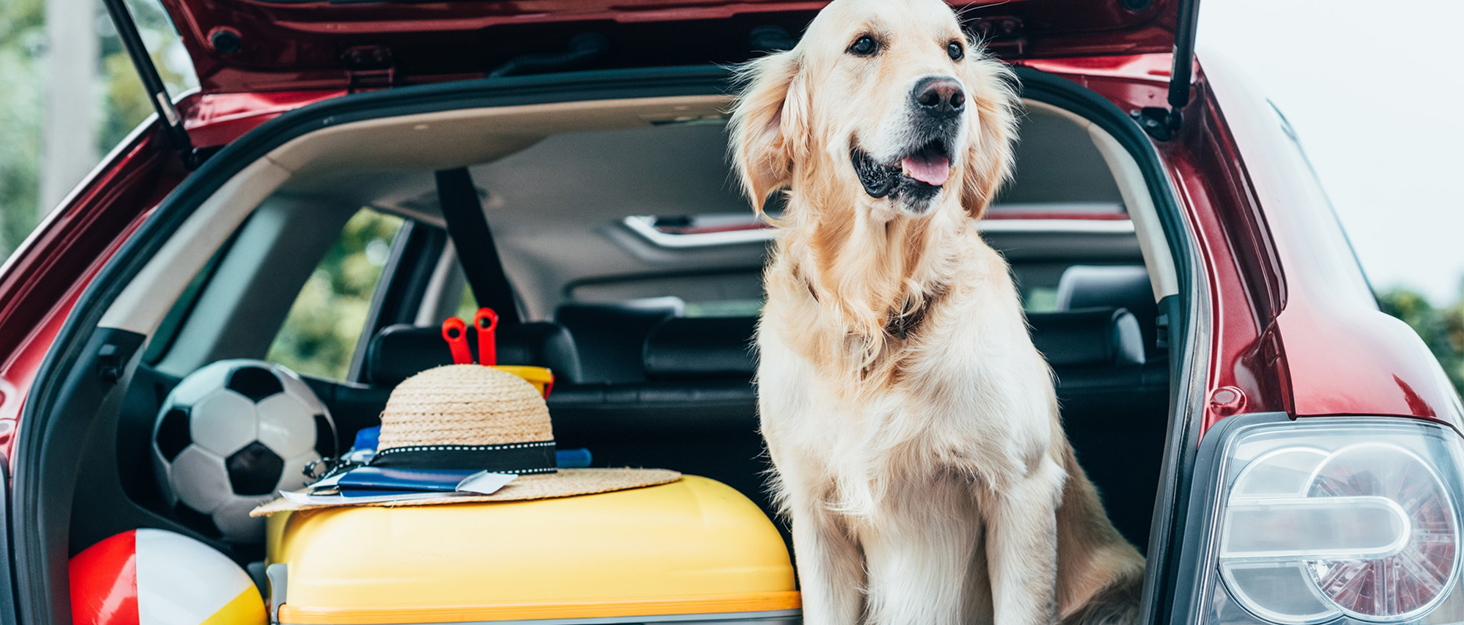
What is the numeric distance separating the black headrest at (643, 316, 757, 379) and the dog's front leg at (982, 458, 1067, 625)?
2.63 ft

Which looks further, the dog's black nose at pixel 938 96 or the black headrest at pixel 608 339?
the black headrest at pixel 608 339

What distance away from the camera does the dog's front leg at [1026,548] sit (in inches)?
58.1

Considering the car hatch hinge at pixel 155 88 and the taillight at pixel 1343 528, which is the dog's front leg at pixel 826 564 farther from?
the car hatch hinge at pixel 155 88

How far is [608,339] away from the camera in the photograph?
118 inches

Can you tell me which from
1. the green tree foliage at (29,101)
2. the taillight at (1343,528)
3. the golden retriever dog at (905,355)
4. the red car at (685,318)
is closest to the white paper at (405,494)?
the red car at (685,318)

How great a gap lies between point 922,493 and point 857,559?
216 millimetres

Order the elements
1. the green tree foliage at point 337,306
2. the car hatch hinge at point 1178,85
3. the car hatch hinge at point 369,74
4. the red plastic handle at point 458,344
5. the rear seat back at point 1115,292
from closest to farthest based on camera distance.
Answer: the car hatch hinge at point 1178,85 → the car hatch hinge at point 369,74 → the red plastic handle at point 458,344 → the rear seat back at point 1115,292 → the green tree foliage at point 337,306

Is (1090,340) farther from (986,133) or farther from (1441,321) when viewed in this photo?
(1441,321)

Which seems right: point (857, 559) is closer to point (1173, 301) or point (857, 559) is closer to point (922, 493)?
point (922, 493)

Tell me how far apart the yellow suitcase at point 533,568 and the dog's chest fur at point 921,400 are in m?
0.18

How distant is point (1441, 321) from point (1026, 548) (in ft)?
39.9

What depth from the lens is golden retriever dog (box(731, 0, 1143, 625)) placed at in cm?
146

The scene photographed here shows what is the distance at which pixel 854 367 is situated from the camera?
150cm

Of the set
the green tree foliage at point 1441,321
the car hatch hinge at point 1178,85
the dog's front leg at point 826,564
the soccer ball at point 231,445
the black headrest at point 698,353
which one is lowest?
the green tree foliage at point 1441,321
